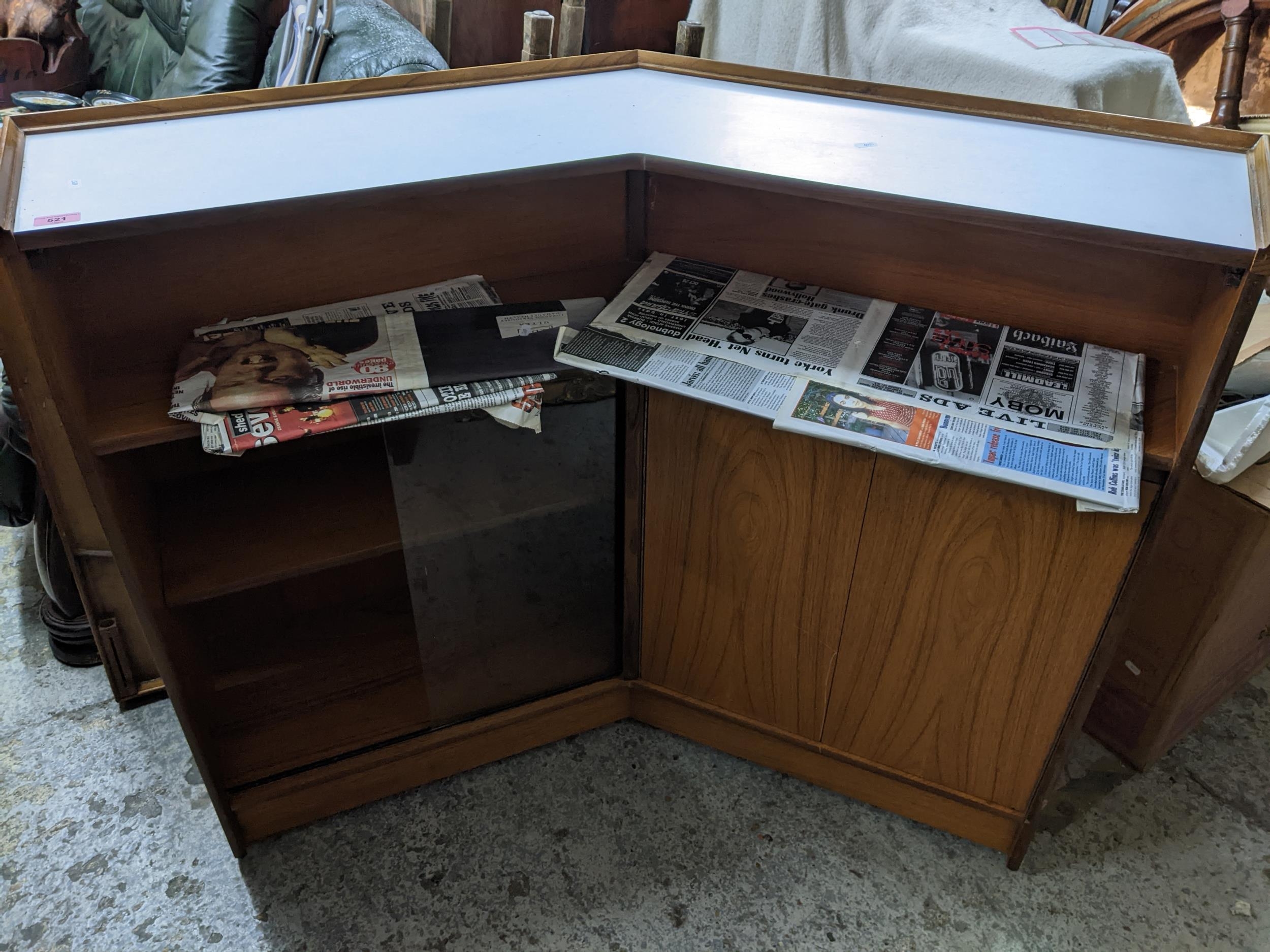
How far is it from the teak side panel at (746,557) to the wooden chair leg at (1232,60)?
1413mm

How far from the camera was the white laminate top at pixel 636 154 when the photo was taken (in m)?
0.88

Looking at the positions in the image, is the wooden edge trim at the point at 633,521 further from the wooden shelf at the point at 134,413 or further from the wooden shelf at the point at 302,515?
the wooden shelf at the point at 134,413

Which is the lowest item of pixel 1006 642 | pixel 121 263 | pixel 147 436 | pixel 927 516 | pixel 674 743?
pixel 674 743

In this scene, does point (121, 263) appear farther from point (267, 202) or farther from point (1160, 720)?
point (1160, 720)

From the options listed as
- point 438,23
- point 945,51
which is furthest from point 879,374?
point 438,23

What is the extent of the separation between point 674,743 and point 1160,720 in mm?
763

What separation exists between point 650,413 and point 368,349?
0.35 meters

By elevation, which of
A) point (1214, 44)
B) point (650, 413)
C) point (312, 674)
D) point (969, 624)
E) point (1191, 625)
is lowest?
point (312, 674)

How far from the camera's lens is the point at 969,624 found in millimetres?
1106

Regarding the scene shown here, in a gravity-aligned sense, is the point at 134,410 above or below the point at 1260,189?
below

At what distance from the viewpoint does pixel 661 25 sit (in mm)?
2484

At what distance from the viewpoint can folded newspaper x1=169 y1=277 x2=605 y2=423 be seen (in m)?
0.98

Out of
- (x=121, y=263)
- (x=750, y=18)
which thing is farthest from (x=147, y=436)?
(x=750, y=18)

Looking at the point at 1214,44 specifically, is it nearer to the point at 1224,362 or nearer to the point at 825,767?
the point at 1224,362
